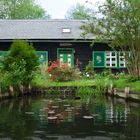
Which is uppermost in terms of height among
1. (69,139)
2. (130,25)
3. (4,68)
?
(130,25)

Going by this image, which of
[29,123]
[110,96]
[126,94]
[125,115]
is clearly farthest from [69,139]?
[110,96]

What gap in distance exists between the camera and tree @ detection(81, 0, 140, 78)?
23875 millimetres

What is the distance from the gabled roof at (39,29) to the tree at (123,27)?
8.73 metres

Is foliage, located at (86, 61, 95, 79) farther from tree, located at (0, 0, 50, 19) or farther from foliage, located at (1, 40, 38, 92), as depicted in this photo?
tree, located at (0, 0, 50, 19)

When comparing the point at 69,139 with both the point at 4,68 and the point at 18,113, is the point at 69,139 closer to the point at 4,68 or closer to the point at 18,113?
the point at 18,113

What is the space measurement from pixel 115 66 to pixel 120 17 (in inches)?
483

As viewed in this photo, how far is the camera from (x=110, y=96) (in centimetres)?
2384

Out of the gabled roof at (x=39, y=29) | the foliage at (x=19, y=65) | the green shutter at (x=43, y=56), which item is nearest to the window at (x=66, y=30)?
the gabled roof at (x=39, y=29)

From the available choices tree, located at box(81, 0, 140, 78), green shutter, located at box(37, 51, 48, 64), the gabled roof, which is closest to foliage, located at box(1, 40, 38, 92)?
tree, located at box(81, 0, 140, 78)

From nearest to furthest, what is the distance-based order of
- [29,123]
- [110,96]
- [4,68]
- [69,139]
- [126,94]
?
[69,139] < [29,123] < [126,94] < [110,96] < [4,68]

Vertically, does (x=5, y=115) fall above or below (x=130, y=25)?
below

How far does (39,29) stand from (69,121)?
77.6 ft

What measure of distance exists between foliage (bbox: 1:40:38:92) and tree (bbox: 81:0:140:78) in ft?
12.0

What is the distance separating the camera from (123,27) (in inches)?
956
